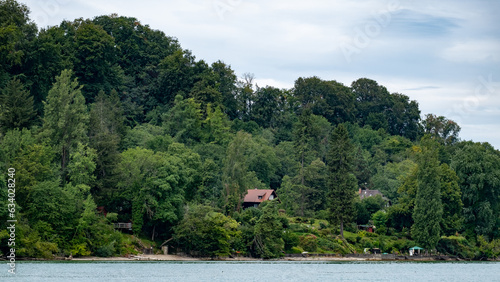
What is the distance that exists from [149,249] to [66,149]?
42.4ft

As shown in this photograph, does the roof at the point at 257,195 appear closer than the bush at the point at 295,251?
No

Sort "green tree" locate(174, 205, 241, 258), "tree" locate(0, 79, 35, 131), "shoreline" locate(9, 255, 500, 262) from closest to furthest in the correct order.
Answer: "shoreline" locate(9, 255, 500, 262) → "green tree" locate(174, 205, 241, 258) → "tree" locate(0, 79, 35, 131)

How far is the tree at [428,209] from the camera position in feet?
268

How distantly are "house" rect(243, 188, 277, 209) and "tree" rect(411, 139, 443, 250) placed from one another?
68.3 feet

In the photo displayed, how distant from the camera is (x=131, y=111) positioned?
103 meters

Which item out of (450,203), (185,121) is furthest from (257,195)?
(450,203)

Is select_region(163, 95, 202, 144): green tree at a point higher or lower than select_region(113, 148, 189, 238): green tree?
higher

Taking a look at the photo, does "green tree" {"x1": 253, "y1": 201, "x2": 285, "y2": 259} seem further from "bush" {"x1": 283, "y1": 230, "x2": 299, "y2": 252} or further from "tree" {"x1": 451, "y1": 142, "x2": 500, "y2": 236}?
"tree" {"x1": 451, "y1": 142, "x2": 500, "y2": 236}

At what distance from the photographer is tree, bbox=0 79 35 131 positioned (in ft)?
232

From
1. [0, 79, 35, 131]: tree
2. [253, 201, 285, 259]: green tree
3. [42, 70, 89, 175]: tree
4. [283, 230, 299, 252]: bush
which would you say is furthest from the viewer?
[283, 230, 299, 252]: bush

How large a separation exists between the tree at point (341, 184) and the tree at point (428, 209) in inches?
316

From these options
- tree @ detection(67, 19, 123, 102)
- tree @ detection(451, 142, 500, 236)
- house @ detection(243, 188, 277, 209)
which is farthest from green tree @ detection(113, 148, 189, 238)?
tree @ detection(451, 142, 500, 236)

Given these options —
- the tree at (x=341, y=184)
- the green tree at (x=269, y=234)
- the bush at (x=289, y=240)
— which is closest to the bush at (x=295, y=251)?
the bush at (x=289, y=240)

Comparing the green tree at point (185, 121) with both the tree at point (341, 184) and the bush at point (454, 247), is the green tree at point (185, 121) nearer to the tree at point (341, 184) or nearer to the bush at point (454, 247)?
the tree at point (341, 184)
